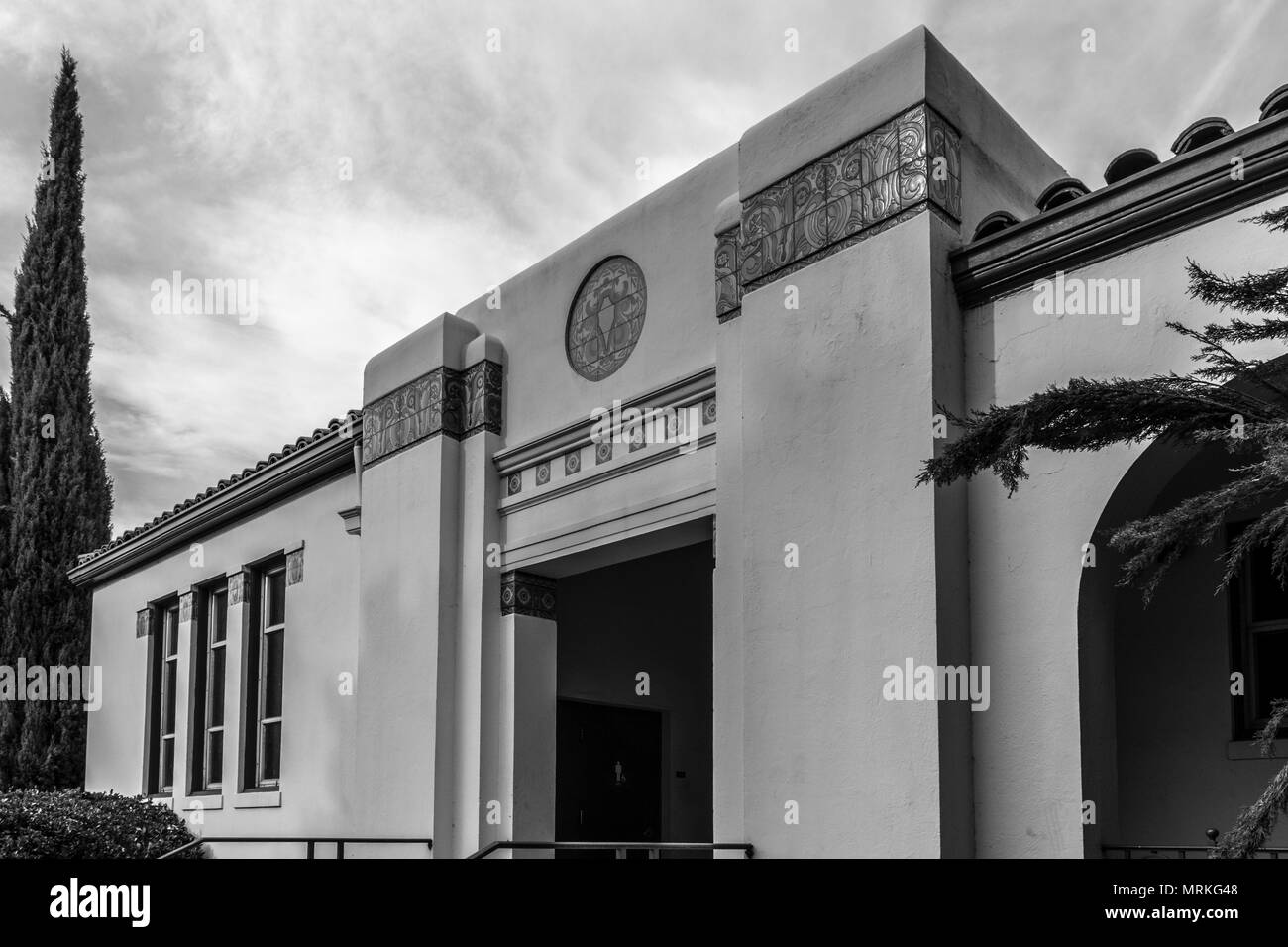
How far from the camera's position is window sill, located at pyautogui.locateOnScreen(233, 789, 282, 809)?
12.3 meters

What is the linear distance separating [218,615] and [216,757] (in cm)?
161

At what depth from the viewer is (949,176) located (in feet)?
23.1

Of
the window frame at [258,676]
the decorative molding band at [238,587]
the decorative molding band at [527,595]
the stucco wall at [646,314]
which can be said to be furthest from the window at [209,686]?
the stucco wall at [646,314]

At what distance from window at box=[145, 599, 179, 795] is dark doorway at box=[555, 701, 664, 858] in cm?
600

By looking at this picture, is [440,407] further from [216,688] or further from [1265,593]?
[1265,593]

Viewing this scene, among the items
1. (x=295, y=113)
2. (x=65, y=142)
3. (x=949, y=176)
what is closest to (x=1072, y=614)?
(x=949, y=176)

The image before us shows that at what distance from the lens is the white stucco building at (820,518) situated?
249 inches

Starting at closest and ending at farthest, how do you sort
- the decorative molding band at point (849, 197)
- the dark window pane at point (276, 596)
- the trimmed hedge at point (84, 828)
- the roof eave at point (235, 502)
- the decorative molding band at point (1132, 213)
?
the decorative molding band at point (1132, 213) < the decorative molding band at point (849, 197) < the trimmed hedge at point (84, 828) < the roof eave at point (235, 502) < the dark window pane at point (276, 596)

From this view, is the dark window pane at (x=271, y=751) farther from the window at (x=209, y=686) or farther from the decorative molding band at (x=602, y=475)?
the decorative molding band at (x=602, y=475)

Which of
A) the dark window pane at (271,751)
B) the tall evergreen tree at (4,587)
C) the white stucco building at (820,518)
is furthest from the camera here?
the tall evergreen tree at (4,587)

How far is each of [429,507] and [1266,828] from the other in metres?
7.44

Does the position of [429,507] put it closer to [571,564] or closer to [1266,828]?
[571,564]

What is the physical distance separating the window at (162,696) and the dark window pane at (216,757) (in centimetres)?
132

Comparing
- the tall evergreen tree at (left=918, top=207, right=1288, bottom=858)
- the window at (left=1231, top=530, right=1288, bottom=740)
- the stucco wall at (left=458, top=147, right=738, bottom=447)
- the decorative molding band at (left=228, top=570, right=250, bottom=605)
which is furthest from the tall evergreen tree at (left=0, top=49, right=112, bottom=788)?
the tall evergreen tree at (left=918, top=207, right=1288, bottom=858)
